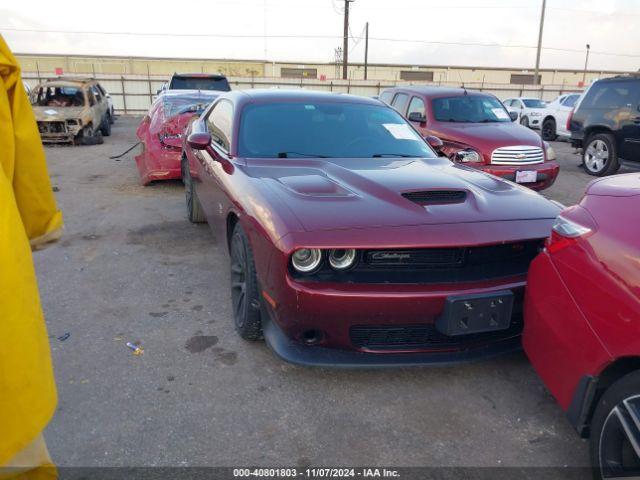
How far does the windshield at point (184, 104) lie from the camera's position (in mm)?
7875

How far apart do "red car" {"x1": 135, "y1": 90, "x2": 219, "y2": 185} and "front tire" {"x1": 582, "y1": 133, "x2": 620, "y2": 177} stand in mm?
7473

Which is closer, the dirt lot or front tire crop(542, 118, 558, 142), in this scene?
the dirt lot

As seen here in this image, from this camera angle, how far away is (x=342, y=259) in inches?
101

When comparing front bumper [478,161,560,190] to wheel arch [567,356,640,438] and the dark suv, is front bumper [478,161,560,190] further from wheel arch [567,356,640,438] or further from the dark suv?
wheel arch [567,356,640,438]

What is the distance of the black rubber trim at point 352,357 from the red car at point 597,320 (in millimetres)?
406

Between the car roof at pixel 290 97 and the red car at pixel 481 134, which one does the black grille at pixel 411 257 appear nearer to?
the car roof at pixel 290 97

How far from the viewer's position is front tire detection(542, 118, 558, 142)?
16.7 meters

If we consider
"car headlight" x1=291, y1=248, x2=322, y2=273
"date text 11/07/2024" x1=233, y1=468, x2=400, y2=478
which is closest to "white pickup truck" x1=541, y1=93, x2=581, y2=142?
"car headlight" x1=291, y1=248, x2=322, y2=273

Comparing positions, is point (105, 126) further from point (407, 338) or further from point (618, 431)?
point (618, 431)

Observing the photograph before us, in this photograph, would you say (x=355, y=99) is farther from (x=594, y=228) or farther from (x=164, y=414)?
(x=164, y=414)

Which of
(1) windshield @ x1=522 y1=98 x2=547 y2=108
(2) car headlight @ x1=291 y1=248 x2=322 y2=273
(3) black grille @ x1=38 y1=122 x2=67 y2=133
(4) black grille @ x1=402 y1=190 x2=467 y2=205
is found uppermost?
(1) windshield @ x1=522 y1=98 x2=547 y2=108

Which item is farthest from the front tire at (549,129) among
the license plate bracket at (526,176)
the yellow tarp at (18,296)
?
the yellow tarp at (18,296)

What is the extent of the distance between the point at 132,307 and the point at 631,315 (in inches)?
124

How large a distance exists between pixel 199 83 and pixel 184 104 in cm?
566
